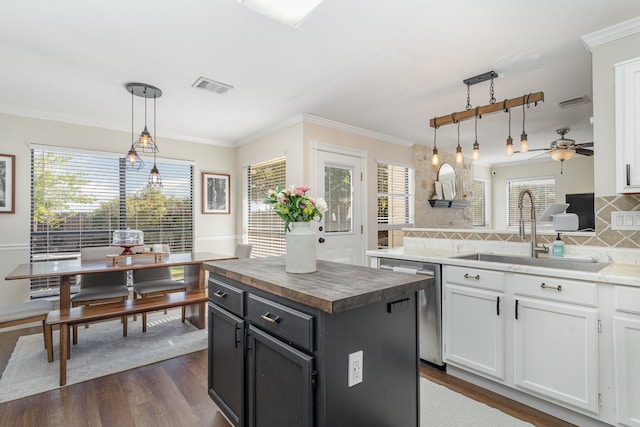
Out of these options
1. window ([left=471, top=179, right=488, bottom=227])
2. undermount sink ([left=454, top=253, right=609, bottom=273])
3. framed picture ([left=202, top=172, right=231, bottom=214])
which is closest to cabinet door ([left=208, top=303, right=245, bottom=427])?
undermount sink ([left=454, top=253, right=609, bottom=273])

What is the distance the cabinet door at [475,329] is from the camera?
7.16ft

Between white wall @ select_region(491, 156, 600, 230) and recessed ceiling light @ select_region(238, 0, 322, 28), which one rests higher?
recessed ceiling light @ select_region(238, 0, 322, 28)

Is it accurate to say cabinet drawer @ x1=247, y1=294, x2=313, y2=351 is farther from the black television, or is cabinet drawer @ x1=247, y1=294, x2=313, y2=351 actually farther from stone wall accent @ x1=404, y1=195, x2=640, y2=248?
the black television

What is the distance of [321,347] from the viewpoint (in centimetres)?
119

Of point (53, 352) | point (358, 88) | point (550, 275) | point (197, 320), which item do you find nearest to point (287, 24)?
point (358, 88)

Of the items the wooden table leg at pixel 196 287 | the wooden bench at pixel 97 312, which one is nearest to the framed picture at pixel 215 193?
the wooden table leg at pixel 196 287

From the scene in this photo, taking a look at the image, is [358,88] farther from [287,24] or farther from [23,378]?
[23,378]

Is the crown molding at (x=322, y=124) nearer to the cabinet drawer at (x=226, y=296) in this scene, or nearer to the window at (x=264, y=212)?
the window at (x=264, y=212)

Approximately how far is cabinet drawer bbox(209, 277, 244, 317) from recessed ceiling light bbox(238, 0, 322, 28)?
1.66 meters

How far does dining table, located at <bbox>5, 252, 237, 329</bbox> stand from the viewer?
9.05 feet

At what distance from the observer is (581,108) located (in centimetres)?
394

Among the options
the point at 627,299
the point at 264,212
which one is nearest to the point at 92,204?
the point at 264,212

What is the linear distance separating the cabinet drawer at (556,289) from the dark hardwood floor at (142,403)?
78 centimetres

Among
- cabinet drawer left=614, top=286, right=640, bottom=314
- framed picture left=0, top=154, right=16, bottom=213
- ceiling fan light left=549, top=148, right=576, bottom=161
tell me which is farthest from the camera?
ceiling fan light left=549, top=148, right=576, bottom=161
